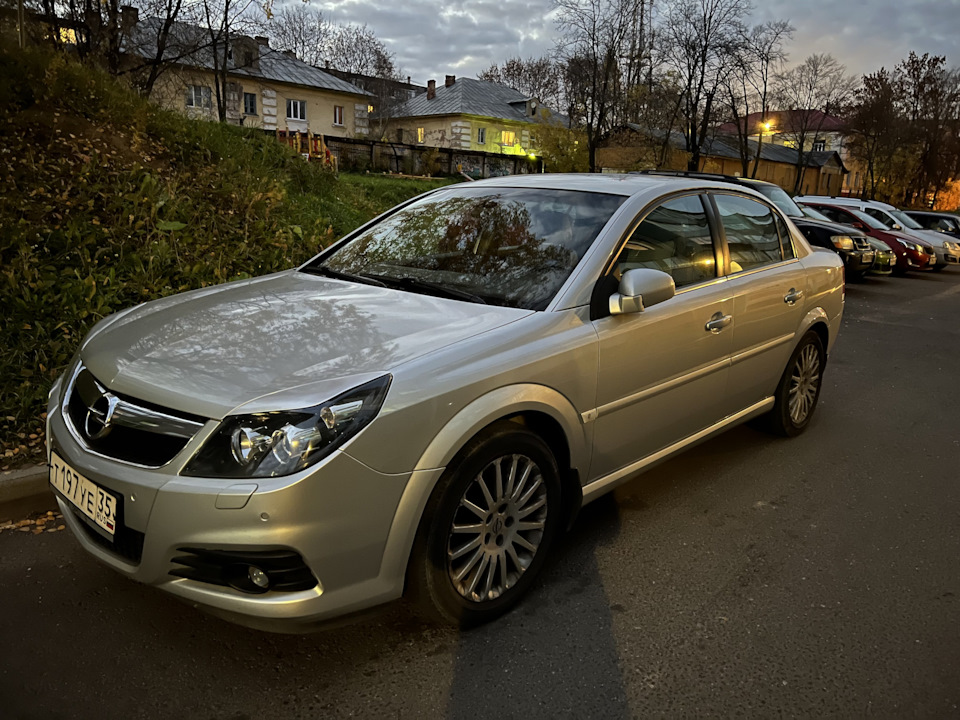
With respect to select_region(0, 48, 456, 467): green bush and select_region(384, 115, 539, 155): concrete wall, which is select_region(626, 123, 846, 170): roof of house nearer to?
select_region(384, 115, 539, 155): concrete wall

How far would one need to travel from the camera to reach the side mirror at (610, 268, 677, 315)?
10.1ft

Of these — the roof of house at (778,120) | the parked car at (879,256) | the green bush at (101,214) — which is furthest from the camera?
the roof of house at (778,120)

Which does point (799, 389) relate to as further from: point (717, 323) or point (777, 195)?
point (777, 195)

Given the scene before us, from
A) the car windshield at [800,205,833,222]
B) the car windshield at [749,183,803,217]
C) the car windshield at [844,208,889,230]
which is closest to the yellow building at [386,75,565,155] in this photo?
the car windshield at [844,208,889,230]

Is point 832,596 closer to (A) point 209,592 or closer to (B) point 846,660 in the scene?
(B) point 846,660

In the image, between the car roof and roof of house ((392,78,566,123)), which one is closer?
the car roof

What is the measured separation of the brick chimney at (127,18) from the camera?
11.2 metres

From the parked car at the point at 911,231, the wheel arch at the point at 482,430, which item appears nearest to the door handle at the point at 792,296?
the wheel arch at the point at 482,430

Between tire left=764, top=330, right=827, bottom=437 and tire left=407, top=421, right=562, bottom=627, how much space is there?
237cm

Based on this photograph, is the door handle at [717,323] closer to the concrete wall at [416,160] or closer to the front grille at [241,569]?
the front grille at [241,569]

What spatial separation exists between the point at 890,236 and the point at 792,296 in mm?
14816

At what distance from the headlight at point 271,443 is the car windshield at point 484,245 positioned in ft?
3.51

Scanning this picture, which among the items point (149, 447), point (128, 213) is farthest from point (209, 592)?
point (128, 213)

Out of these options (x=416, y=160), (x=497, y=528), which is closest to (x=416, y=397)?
(x=497, y=528)
